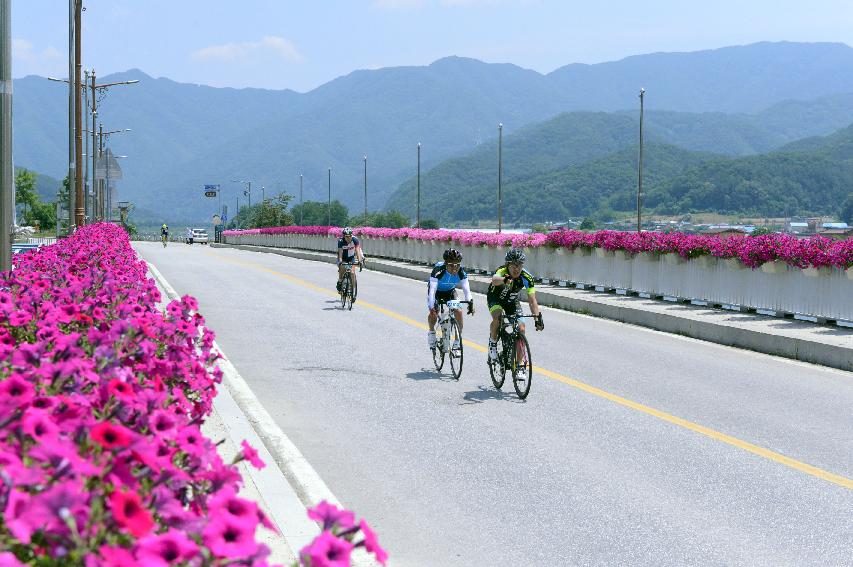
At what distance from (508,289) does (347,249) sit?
12.7 metres

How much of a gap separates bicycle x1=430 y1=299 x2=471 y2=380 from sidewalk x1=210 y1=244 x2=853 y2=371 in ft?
17.1

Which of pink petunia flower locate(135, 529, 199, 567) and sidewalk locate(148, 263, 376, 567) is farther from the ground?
pink petunia flower locate(135, 529, 199, 567)

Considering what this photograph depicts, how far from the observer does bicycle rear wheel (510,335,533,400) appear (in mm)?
11789

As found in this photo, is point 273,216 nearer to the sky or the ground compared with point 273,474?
nearer to the sky

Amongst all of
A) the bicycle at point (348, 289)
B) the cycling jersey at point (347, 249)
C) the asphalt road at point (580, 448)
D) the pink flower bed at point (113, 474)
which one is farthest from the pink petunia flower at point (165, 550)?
the cycling jersey at point (347, 249)

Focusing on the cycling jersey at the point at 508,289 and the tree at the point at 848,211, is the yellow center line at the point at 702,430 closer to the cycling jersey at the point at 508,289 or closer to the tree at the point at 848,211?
the cycling jersey at the point at 508,289

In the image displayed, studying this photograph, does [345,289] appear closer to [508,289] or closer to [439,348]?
[439,348]

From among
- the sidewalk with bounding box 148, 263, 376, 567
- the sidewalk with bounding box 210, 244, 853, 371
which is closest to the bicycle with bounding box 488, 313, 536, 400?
the sidewalk with bounding box 148, 263, 376, 567

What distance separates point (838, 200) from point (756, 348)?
175 metres

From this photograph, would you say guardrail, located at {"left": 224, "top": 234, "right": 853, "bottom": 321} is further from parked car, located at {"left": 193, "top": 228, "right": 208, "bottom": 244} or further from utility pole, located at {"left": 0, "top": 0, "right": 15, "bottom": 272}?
parked car, located at {"left": 193, "top": 228, "right": 208, "bottom": 244}

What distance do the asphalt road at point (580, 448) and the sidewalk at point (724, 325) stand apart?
439 millimetres

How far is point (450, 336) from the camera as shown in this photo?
13.6 metres

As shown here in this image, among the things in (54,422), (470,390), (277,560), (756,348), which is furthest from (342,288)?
(54,422)

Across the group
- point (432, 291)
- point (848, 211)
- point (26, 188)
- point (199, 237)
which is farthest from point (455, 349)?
point (26, 188)
